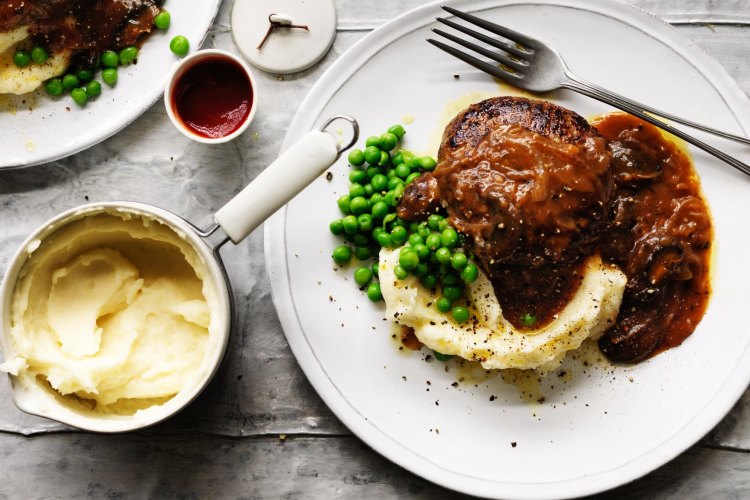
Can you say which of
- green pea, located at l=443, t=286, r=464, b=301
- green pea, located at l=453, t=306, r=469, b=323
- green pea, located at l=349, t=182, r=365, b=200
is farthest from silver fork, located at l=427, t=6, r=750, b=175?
green pea, located at l=453, t=306, r=469, b=323

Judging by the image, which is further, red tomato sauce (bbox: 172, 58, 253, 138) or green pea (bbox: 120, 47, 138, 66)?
green pea (bbox: 120, 47, 138, 66)

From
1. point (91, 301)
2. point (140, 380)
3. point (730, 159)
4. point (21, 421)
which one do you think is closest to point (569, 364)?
point (730, 159)

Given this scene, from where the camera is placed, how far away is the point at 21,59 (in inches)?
175

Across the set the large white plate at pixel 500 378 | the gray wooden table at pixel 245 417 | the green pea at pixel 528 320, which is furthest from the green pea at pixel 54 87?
the green pea at pixel 528 320

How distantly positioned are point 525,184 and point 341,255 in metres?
1.19

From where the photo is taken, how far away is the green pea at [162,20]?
4.39 meters

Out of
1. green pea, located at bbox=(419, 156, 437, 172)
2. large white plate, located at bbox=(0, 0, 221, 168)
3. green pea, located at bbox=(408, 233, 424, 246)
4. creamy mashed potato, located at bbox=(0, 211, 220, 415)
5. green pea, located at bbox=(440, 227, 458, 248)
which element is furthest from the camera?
large white plate, located at bbox=(0, 0, 221, 168)

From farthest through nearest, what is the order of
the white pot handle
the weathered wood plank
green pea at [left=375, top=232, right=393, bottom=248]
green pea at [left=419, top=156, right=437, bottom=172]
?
the weathered wood plank
green pea at [left=419, top=156, right=437, bottom=172]
green pea at [left=375, top=232, right=393, bottom=248]
the white pot handle

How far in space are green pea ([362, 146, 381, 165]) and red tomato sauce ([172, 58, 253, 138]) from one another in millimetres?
788

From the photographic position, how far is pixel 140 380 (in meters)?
3.88

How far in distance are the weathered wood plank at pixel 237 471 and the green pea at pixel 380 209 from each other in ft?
4.81

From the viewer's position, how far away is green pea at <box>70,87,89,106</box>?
4406 mm

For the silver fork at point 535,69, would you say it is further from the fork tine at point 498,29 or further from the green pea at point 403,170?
the green pea at point 403,170

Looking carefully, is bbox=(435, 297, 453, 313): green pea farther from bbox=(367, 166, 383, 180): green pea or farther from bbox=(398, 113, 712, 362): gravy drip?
bbox=(367, 166, 383, 180): green pea
